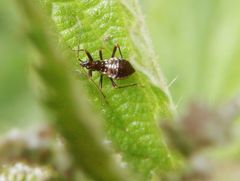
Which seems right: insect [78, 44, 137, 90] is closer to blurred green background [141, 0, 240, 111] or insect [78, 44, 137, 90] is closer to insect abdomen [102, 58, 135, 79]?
insect abdomen [102, 58, 135, 79]

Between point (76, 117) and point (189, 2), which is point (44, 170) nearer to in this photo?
point (76, 117)

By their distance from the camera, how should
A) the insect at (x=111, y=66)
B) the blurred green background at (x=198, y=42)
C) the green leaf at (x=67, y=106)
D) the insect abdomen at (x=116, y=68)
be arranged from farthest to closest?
the blurred green background at (x=198, y=42), the insect abdomen at (x=116, y=68), the insect at (x=111, y=66), the green leaf at (x=67, y=106)

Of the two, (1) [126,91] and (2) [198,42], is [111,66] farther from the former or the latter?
(2) [198,42]

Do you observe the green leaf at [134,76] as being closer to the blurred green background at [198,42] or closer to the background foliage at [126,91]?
the background foliage at [126,91]

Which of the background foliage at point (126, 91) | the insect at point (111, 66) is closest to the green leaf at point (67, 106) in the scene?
the background foliage at point (126, 91)

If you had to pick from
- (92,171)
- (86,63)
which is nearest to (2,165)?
(86,63)

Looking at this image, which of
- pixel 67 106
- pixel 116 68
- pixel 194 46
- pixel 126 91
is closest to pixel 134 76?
pixel 126 91

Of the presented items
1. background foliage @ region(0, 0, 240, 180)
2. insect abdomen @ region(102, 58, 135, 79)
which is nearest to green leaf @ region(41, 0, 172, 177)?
background foliage @ region(0, 0, 240, 180)
